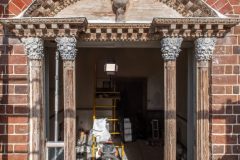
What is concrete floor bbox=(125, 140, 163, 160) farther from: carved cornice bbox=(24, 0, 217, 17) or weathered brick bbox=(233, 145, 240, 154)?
carved cornice bbox=(24, 0, 217, 17)

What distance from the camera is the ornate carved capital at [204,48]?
5.86 metres

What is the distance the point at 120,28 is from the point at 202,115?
1.96 meters

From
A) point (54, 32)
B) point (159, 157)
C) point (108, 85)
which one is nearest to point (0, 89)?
point (54, 32)

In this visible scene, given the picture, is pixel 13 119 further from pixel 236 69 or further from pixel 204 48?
pixel 236 69

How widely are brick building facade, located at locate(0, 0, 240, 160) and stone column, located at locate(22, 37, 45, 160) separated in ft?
0.68

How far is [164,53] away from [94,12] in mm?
1448

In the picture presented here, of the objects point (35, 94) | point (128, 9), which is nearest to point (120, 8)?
point (128, 9)

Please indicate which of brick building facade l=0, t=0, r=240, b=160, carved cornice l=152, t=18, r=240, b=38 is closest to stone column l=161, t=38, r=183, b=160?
carved cornice l=152, t=18, r=240, b=38

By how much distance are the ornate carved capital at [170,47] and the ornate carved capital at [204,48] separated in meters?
0.33

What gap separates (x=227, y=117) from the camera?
20.3 feet

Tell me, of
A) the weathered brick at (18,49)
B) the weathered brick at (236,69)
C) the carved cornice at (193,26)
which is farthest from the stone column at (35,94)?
the weathered brick at (236,69)

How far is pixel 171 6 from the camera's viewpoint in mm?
6309

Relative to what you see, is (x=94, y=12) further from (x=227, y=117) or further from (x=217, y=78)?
(x=227, y=117)

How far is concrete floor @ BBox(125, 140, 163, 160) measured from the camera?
9.55 m
